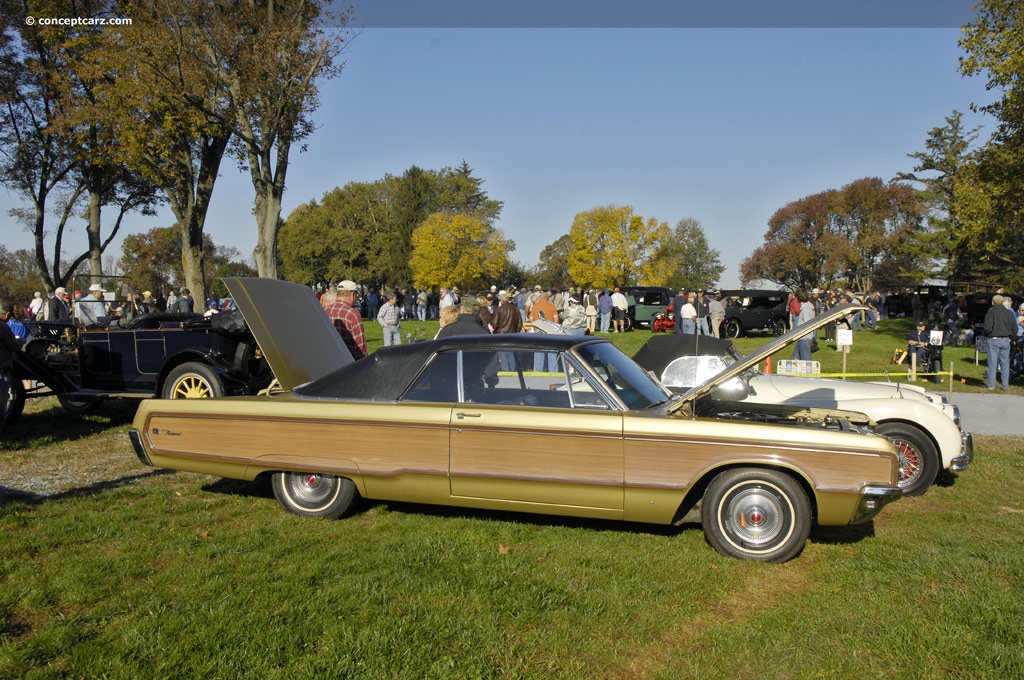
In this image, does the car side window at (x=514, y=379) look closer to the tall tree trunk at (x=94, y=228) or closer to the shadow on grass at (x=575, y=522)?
the shadow on grass at (x=575, y=522)

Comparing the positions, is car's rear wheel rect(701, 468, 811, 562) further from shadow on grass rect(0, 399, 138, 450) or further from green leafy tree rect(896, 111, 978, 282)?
green leafy tree rect(896, 111, 978, 282)

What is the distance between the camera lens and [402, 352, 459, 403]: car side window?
5.26 meters

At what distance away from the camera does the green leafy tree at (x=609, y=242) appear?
172ft

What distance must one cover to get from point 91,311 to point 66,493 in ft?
33.3

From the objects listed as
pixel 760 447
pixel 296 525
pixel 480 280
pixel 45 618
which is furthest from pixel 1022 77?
pixel 480 280

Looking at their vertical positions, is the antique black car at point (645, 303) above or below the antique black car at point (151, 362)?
above

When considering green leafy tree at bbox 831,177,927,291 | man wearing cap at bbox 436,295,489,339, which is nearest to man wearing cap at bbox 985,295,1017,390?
man wearing cap at bbox 436,295,489,339

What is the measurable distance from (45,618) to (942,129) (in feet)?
170

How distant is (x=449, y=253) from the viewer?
5900 centimetres

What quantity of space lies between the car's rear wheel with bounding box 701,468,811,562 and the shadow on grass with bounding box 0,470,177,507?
16.9 ft

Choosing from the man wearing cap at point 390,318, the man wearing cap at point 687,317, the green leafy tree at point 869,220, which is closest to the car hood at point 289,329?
the man wearing cap at point 390,318

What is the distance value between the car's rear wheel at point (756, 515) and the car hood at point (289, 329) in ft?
12.6

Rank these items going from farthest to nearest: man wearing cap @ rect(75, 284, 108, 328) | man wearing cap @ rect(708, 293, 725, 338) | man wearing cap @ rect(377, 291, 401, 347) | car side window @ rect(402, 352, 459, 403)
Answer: man wearing cap @ rect(708, 293, 725, 338) < man wearing cap @ rect(377, 291, 401, 347) < man wearing cap @ rect(75, 284, 108, 328) < car side window @ rect(402, 352, 459, 403)

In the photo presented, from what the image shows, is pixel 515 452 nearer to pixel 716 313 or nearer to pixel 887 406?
pixel 887 406
